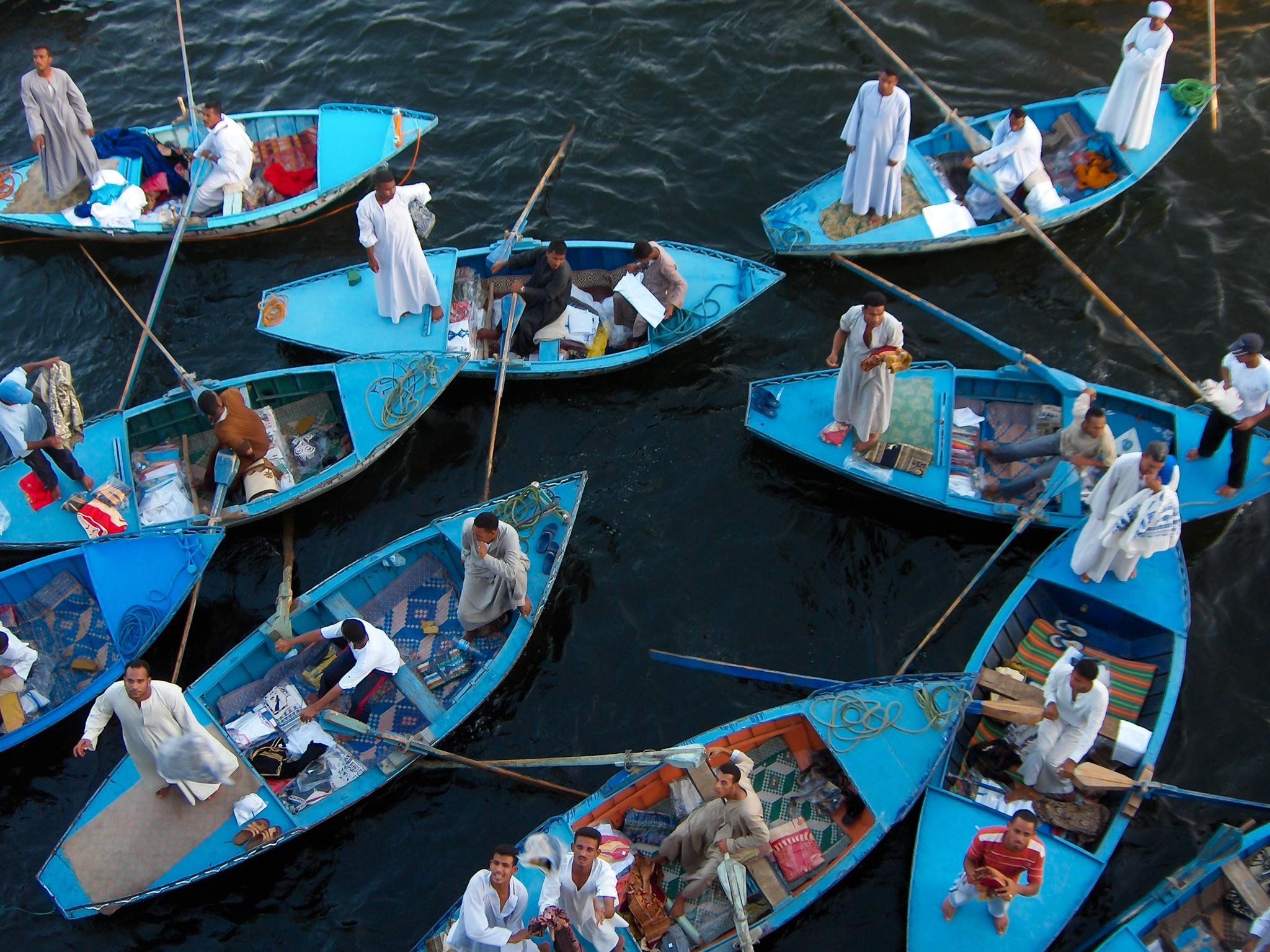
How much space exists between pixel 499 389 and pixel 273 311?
12.6 feet

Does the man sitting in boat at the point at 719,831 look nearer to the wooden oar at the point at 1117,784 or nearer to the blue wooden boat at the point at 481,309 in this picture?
the wooden oar at the point at 1117,784

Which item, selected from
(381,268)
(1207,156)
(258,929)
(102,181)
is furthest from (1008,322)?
(102,181)

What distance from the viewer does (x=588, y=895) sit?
9312 millimetres

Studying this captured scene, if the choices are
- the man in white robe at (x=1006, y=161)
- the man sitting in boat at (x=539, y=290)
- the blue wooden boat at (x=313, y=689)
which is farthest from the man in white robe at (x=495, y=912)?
the man in white robe at (x=1006, y=161)

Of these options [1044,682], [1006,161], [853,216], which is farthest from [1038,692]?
[1006,161]

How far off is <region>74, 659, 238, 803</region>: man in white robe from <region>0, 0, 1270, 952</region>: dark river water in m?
1.97

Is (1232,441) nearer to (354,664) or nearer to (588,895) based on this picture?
Result: (588,895)

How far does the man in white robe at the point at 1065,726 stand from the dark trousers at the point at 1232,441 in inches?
162

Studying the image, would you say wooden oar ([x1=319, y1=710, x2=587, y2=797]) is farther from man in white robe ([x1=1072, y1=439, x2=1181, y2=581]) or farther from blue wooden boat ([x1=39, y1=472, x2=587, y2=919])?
man in white robe ([x1=1072, y1=439, x2=1181, y2=581])

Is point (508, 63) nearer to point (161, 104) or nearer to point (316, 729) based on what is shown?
point (161, 104)

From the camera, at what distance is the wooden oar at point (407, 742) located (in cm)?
1146

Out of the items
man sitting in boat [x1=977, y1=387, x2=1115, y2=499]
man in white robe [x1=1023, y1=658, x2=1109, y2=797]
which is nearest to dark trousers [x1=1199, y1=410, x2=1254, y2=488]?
man sitting in boat [x1=977, y1=387, x2=1115, y2=499]

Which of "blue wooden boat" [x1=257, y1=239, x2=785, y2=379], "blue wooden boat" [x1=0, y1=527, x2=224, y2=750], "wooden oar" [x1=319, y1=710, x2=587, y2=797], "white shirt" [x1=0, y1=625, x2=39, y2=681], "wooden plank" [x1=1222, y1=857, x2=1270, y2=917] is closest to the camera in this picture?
"wooden plank" [x1=1222, y1=857, x2=1270, y2=917]

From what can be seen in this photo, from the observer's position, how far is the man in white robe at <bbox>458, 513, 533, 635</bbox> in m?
11.3
